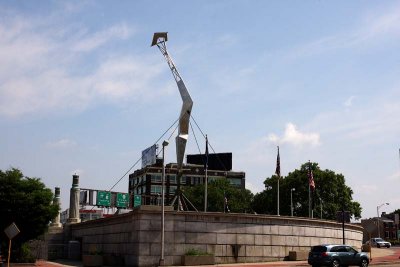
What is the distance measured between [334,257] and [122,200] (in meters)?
34.8

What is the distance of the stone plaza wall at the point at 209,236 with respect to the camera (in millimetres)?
32844

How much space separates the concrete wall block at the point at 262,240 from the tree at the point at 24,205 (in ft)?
51.2

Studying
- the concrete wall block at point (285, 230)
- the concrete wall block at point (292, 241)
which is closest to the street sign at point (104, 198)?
the concrete wall block at point (285, 230)

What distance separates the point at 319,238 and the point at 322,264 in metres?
10.0

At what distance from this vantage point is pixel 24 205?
36188mm

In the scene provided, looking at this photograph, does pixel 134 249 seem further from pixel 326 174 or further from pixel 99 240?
pixel 326 174

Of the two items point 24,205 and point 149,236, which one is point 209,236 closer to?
point 149,236

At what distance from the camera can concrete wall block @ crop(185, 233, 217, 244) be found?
3381 centimetres

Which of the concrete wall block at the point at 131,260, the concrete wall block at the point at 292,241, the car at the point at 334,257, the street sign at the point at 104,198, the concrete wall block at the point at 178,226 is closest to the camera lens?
the car at the point at 334,257

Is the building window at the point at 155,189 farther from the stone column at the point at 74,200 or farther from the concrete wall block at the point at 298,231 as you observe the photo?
the concrete wall block at the point at 298,231

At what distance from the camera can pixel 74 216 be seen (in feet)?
185

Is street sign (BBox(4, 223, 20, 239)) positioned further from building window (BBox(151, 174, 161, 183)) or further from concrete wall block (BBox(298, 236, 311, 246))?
building window (BBox(151, 174, 161, 183))

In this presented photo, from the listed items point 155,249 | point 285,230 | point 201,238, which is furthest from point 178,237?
point 285,230

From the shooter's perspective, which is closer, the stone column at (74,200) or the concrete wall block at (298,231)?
the concrete wall block at (298,231)
